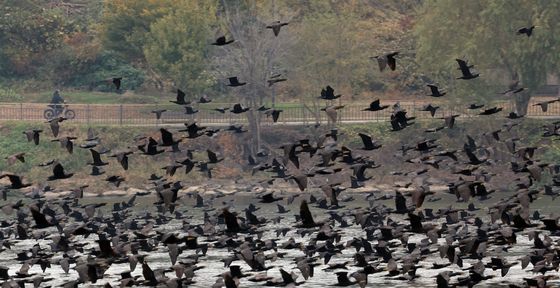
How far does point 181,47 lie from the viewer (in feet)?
345

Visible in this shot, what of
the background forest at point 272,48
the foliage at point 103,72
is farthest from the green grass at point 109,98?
the foliage at point 103,72

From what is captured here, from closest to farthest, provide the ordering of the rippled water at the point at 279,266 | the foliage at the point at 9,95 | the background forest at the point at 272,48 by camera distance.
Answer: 1. the rippled water at the point at 279,266
2. the background forest at the point at 272,48
3. the foliage at the point at 9,95

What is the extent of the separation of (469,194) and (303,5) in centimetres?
7399

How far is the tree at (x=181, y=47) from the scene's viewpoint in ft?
344

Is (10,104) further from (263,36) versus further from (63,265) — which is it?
(63,265)

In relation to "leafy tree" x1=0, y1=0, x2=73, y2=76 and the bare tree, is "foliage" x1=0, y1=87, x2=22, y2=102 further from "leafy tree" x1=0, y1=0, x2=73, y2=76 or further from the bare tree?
the bare tree

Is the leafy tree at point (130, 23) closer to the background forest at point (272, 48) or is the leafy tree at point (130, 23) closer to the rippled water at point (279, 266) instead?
the background forest at point (272, 48)

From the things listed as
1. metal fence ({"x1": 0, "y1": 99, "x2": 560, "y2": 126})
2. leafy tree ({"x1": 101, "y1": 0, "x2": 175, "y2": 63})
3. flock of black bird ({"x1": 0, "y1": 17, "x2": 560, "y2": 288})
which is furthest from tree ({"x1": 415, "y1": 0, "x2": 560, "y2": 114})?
flock of black bird ({"x1": 0, "y1": 17, "x2": 560, "y2": 288})

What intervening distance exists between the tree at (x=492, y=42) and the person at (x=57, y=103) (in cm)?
2252

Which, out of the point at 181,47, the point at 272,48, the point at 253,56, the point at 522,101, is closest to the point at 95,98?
the point at 181,47

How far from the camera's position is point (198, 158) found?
320ft

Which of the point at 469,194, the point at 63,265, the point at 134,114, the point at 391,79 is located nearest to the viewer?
the point at 469,194

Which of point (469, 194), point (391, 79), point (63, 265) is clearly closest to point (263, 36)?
point (391, 79)

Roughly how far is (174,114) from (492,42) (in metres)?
20.3
